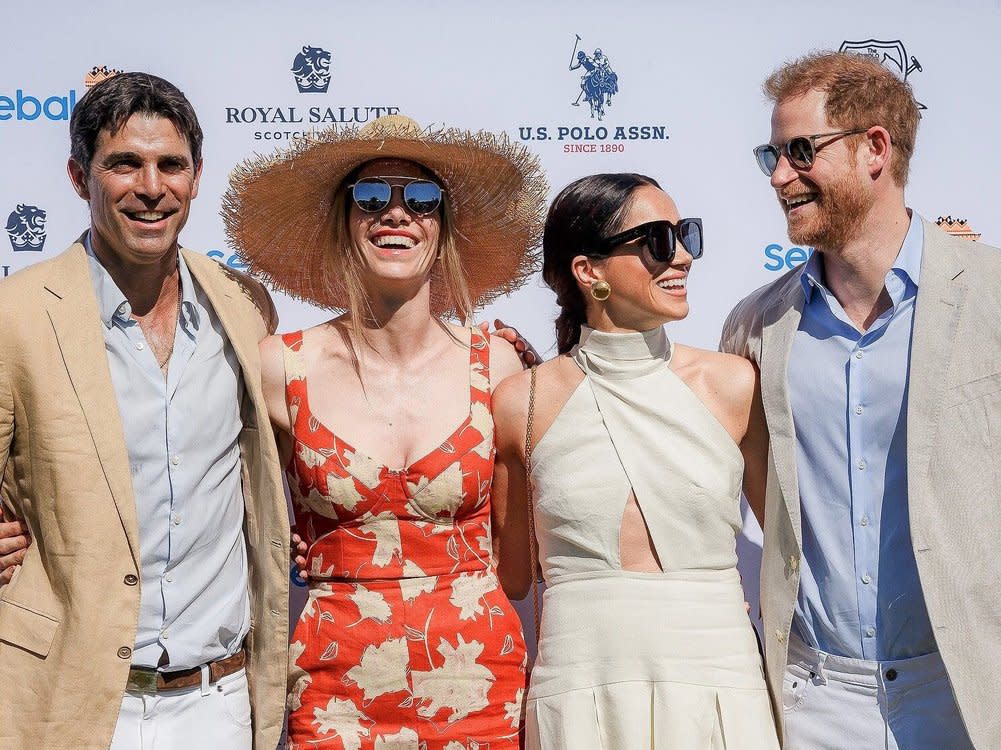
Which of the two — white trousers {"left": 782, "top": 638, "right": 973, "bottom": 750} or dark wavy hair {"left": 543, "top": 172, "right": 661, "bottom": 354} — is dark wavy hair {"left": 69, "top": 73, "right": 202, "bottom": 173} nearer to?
dark wavy hair {"left": 543, "top": 172, "right": 661, "bottom": 354}

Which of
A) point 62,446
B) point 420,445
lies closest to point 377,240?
point 420,445

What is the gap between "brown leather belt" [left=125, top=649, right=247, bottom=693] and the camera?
8.31 feet

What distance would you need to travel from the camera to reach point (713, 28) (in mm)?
3762

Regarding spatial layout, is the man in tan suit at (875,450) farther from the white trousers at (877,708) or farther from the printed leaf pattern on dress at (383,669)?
the printed leaf pattern on dress at (383,669)

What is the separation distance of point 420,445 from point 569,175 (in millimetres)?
1294

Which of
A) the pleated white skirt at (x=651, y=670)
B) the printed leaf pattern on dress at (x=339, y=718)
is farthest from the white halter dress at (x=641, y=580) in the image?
the printed leaf pattern on dress at (x=339, y=718)

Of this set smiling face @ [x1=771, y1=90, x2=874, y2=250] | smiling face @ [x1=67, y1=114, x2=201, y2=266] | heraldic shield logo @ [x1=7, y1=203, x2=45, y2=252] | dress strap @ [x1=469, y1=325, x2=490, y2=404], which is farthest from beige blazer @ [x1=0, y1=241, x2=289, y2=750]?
smiling face @ [x1=771, y1=90, x2=874, y2=250]

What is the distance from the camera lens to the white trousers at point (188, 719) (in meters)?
2.52

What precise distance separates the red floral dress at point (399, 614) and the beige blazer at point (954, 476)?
0.68m

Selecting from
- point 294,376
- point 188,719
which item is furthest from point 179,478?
point 188,719

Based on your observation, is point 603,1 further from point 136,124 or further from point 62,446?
point 62,446

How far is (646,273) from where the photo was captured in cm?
275

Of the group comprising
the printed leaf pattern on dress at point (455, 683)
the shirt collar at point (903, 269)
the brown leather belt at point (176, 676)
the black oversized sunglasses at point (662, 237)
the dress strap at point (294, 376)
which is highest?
the black oversized sunglasses at point (662, 237)

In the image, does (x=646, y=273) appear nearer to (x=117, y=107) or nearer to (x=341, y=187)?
(x=341, y=187)
